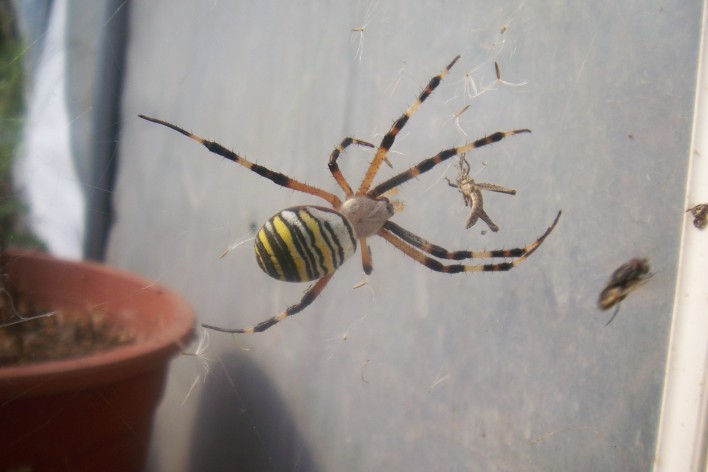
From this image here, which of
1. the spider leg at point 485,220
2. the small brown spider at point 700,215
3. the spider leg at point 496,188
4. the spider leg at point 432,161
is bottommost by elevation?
the spider leg at point 485,220

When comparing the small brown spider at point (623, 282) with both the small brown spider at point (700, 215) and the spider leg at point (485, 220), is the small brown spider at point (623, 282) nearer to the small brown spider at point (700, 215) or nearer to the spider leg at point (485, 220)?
the small brown spider at point (700, 215)

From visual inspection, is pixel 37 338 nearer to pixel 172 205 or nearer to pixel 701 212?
pixel 172 205

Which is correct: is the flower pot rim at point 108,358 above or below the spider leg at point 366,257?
below

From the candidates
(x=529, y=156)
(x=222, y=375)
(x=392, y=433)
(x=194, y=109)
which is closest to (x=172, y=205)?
(x=194, y=109)

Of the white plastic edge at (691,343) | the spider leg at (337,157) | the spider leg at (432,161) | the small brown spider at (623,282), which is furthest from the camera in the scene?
the spider leg at (337,157)

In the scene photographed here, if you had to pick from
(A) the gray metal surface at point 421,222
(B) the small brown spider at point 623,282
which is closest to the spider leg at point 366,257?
(A) the gray metal surface at point 421,222

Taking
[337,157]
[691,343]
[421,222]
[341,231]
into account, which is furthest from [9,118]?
[691,343]

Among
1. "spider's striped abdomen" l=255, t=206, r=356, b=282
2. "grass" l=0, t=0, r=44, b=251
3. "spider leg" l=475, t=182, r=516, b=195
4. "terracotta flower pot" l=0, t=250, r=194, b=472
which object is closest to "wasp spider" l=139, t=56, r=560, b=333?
"spider's striped abdomen" l=255, t=206, r=356, b=282

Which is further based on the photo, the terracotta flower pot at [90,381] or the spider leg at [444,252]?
the spider leg at [444,252]
